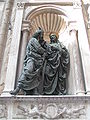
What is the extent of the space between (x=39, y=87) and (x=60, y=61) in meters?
1.00

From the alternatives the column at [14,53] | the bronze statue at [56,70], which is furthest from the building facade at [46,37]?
the bronze statue at [56,70]

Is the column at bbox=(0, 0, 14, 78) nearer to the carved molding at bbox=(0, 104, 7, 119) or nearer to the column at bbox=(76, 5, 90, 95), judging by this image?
the carved molding at bbox=(0, 104, 7, 119)

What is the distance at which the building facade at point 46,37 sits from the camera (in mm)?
5328

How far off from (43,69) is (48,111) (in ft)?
4.17

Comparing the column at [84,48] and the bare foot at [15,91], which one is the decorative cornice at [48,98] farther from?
the column at [84,48]

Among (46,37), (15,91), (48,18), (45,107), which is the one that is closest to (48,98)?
(45,107)

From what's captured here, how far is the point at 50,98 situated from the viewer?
17.8 feet

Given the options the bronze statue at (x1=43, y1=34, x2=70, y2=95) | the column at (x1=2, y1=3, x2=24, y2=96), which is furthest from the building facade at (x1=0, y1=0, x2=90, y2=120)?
the bronze statue at (x1=43, y1=34, x2=70, y2=95)

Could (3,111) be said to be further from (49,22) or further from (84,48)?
(49,22)

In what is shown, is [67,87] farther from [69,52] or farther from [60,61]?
[69,52]

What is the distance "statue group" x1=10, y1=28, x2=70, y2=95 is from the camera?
5.72 metres

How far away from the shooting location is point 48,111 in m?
5.29

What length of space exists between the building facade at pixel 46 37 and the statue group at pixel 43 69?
0.23m

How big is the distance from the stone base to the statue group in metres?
0.30
